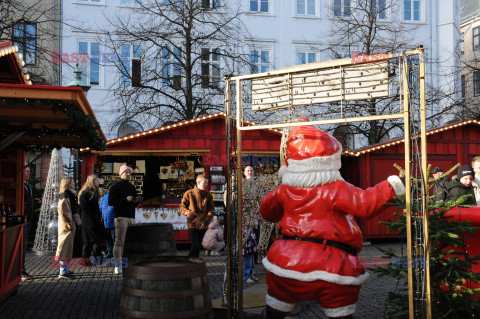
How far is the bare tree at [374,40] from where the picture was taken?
17.6 m

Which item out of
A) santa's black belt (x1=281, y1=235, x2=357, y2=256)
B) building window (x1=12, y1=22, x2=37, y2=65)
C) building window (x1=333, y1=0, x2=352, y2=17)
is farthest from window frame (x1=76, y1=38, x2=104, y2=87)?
santa's black belt (x1=281, y1=235, x2=357, y2=256)

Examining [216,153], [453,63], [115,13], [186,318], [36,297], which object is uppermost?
[115,13]

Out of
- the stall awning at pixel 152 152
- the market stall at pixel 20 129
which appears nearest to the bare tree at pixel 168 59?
the stall awning at pixel 152 152

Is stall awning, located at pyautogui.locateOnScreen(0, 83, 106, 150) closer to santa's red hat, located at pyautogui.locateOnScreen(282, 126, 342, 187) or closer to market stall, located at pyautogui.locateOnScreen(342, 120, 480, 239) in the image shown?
santa's red hat, located at pyautogui.locateOnScreen(282, 126, 342, 187)

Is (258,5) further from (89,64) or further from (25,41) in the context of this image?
(25,41)

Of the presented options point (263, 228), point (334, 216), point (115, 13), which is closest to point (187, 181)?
point (263, 228)

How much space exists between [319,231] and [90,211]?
594 centimetres

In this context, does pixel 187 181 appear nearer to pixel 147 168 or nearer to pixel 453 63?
pixel 147 168

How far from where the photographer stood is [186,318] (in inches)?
136

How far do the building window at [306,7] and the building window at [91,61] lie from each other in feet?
28.8

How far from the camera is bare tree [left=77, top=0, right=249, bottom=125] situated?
16938 millimetres

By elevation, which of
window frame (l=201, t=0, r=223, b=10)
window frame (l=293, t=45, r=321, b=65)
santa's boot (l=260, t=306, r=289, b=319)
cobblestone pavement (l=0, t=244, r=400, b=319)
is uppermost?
window frame (l=201, t=0, r=223, b=10)

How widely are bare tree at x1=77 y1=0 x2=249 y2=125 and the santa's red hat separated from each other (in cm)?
1233

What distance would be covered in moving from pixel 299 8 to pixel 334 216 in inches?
772
